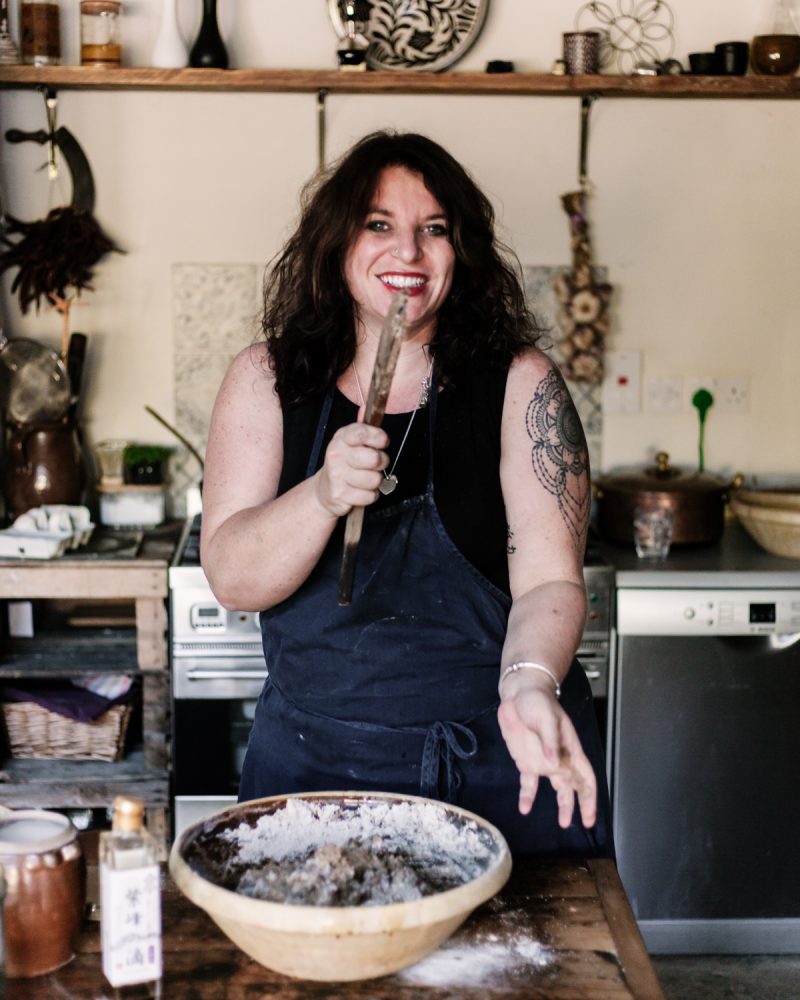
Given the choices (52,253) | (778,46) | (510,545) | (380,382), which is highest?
(778,46)

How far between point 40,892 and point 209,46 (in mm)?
2604

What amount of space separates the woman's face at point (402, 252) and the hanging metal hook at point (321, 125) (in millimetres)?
1643

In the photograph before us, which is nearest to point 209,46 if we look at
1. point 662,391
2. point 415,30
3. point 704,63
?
point 415,30

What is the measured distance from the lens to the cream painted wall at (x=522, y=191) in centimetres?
342

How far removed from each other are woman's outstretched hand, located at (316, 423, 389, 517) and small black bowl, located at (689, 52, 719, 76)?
2384 millimetres

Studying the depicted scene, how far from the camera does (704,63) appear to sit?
337 cm

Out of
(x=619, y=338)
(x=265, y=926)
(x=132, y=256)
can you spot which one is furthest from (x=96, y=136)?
(x=265, y=926)

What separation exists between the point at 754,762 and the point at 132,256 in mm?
2131

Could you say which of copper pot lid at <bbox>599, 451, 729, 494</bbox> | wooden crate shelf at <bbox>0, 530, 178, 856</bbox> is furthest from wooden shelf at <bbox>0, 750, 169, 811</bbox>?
copper pot lid at <bbox>599, 451, 729, 494</bbox>

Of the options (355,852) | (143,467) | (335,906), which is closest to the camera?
(335,906)

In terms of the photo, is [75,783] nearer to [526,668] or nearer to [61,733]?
[61,733]

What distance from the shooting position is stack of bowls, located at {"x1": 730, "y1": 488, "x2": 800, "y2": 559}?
121 inches

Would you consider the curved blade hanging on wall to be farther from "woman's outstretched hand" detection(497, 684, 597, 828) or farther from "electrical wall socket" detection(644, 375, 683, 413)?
"woman's outstretched hand" detection(497, 684, 597, 828)

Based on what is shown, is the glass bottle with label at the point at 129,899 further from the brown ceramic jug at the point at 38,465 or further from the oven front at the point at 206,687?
the brown ceramic jug at the point at 38,465
